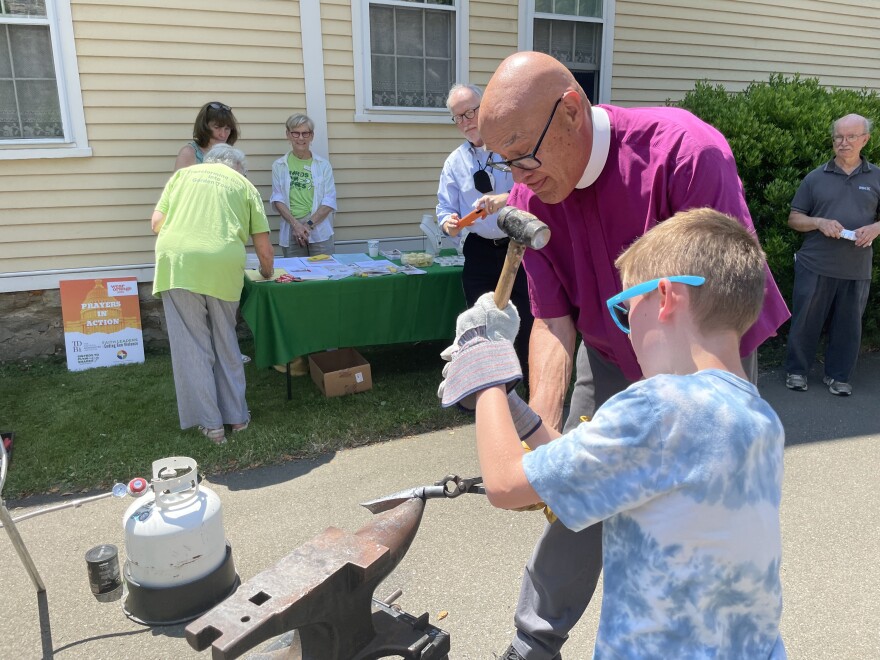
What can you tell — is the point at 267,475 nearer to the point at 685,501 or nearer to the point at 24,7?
the point at 685,501

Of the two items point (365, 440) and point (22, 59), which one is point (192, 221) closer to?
point (365, 440)

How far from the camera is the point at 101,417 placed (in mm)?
5039

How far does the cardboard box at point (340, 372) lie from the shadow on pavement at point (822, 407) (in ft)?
10.3

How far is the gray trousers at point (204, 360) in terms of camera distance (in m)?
4.49

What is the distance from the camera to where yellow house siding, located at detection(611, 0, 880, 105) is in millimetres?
8406

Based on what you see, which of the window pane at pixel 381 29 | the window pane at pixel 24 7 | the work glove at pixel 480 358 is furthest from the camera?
the window pane at pixel 381 29

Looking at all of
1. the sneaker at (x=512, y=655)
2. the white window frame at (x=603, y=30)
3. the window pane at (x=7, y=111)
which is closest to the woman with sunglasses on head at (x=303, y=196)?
the window pane at (x=7, y=111)

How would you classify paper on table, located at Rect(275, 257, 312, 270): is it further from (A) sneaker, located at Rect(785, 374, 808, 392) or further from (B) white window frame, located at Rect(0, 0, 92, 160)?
(A) sneaker, located at Rect(785, 374, 808, 392)

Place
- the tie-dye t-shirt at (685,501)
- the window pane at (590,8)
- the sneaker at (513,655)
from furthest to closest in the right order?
the window pane at (590,8), the sneaker at (513,655), the tie-dye t-shirt at (685,501)

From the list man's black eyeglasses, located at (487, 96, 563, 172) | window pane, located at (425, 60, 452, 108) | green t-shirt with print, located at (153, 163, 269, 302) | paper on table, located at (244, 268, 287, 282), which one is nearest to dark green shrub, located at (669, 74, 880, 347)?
window pane, located at (425, 60, 452, 108)

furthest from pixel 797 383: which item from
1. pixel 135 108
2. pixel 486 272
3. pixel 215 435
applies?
pixel 135 108

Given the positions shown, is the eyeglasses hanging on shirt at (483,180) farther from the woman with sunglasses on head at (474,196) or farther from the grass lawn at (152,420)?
the grass lawn at (152,420)

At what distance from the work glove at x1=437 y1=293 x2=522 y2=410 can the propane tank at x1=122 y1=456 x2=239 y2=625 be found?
1771 millimetres

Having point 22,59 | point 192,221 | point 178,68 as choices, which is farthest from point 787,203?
point 22,59
